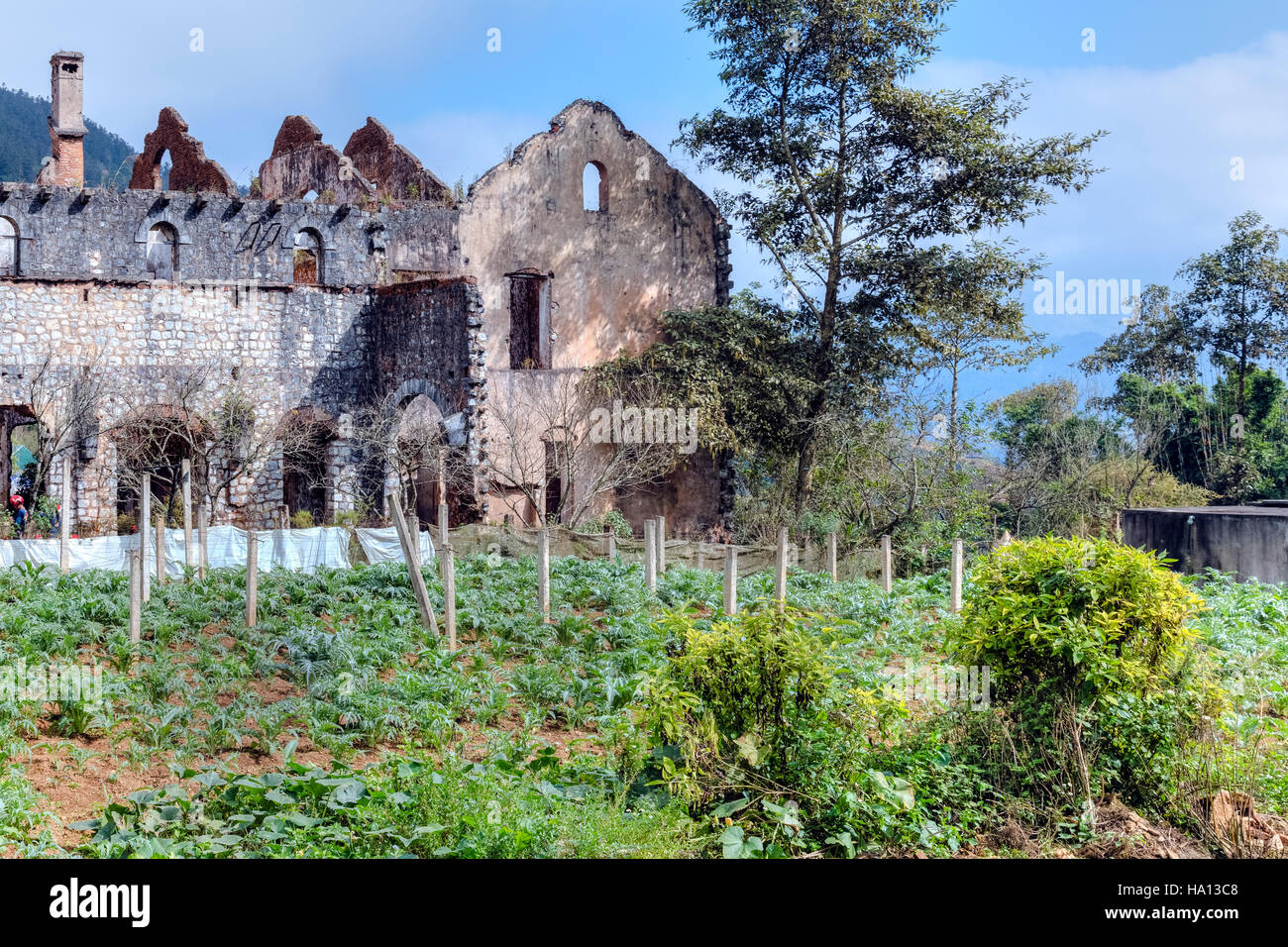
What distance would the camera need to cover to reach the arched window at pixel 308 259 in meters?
26.1

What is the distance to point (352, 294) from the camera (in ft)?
81.9

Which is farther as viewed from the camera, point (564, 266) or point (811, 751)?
point (564, 266)

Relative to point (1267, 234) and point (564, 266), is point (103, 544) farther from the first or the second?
point (1267, 234)

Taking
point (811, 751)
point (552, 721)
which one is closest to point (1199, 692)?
point (811, 751)

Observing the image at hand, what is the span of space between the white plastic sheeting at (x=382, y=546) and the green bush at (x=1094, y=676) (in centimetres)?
1048

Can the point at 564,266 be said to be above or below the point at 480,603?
above

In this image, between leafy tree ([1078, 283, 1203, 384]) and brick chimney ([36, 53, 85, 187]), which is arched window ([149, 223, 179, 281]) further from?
leafy tree ([1078, 283, 1203, 384])

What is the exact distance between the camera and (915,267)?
24297 mm

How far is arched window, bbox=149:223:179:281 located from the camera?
24812mm

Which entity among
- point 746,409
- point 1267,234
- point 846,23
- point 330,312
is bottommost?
point 746,409

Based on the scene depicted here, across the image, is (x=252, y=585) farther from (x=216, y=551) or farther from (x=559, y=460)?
(x=559, y=460)

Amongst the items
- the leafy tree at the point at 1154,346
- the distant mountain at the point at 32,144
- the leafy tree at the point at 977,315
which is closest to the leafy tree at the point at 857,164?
the leafy tree at the point at 977,315

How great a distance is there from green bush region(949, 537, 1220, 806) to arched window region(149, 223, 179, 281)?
69.8ft
